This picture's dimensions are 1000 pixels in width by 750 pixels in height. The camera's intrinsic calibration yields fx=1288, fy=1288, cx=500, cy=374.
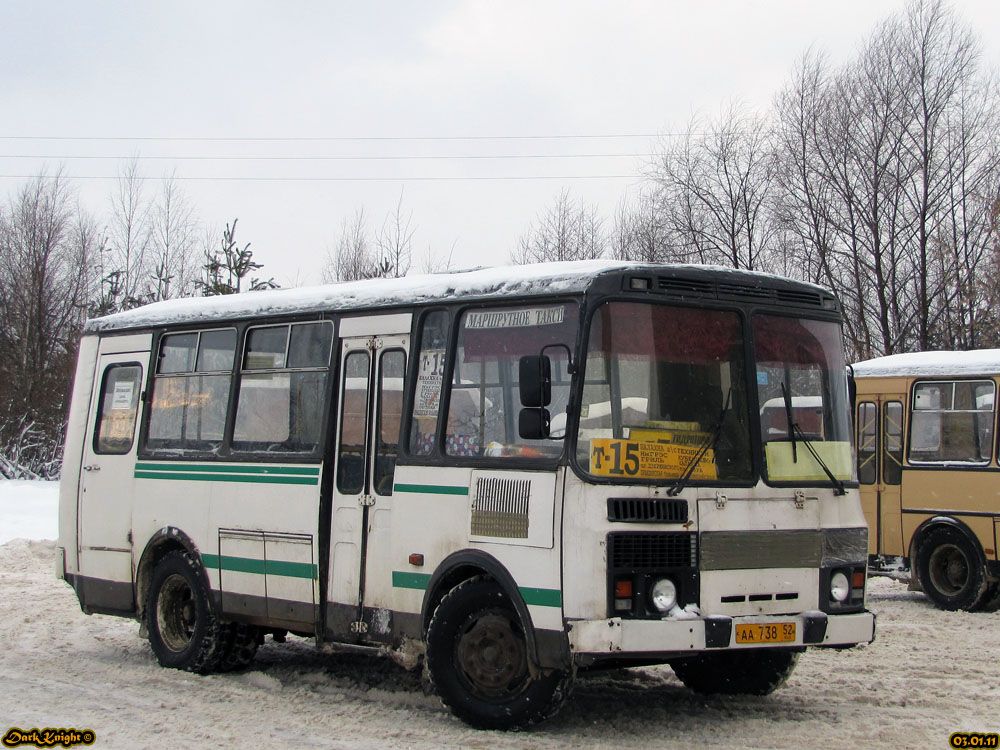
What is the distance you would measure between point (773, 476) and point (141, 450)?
233 inches

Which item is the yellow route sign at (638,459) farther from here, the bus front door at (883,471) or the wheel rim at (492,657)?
the bus front door at (883,471)

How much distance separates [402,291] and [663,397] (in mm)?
2373

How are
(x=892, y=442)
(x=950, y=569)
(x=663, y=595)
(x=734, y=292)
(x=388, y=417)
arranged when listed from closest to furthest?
(x=663, y=595)
(x=734, y=292)
(x=388, y=417)
(x=950, y=569)
(x=892, y=442)

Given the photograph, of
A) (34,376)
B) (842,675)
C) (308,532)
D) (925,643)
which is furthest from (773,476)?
(34,376)

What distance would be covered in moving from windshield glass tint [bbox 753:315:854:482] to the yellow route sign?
702mm

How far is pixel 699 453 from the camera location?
311 inches

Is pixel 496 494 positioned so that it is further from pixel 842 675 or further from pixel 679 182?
pixel 679 182

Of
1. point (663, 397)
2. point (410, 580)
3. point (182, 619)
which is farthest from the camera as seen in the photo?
point (182, 619)

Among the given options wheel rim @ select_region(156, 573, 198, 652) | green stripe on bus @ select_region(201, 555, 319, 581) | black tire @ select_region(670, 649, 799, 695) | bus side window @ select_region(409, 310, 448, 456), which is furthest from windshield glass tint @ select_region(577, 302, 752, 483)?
wheel rim @ select_region(156, 573, 198, 652)

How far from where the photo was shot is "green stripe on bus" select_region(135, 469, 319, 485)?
32.0ft

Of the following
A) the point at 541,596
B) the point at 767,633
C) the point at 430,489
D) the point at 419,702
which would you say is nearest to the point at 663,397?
the point at 541,596

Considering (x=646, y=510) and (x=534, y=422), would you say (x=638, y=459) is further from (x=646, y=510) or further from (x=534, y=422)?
(x=534, y=422)

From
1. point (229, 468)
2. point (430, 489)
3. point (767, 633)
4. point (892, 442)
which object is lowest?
point (767, 633)

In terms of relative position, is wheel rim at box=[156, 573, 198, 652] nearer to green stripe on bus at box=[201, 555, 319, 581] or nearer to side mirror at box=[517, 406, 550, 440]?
green stripe on bus at box=[201, 555, 319, 581]
